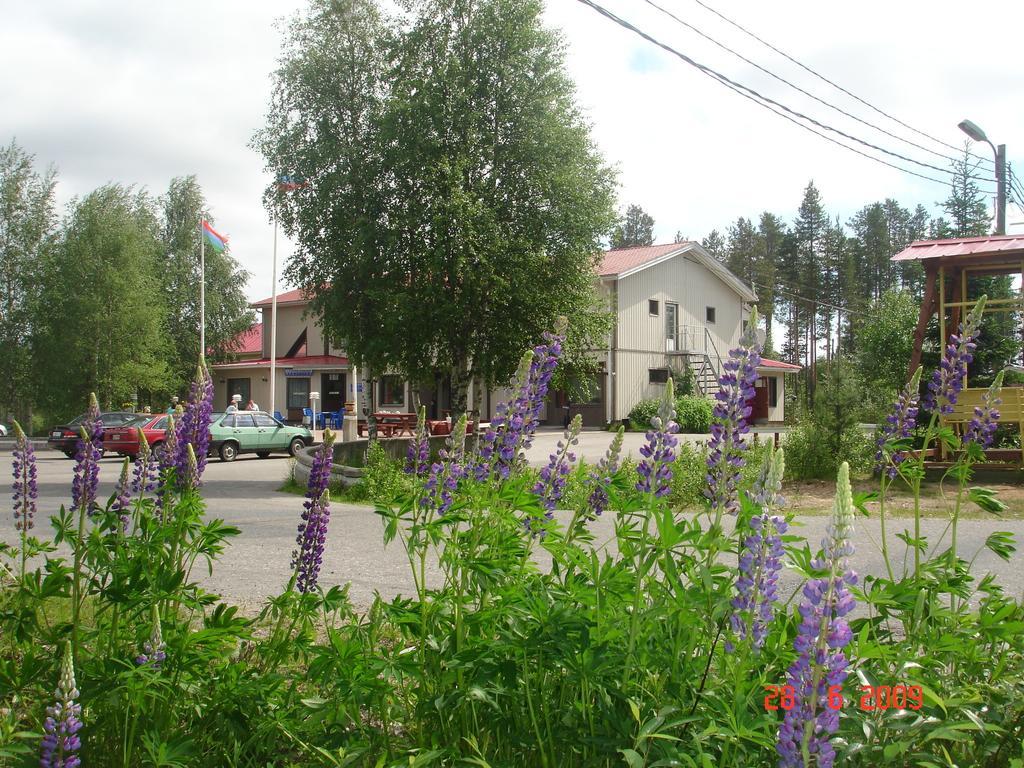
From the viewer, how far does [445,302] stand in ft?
49.5

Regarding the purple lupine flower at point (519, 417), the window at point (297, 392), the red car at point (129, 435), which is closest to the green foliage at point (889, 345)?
the red car at point (129, 435)

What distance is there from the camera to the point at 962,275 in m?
14.2

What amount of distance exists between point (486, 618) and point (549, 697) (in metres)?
0.35

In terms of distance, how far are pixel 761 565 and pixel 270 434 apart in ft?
82.8

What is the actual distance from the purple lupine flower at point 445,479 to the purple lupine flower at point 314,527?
50cm

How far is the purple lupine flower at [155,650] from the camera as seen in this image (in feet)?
8.00

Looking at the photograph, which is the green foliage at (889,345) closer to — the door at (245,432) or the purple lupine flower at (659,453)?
the door at (245,432)

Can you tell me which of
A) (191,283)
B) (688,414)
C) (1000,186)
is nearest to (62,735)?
(1000,186)

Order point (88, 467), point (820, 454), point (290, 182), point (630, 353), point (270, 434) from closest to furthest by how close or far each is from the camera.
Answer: point (88, 467)
point (820, 454)
point (290, 182)
point (270, 434)
point (630, 353)

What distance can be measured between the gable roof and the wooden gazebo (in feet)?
76.6

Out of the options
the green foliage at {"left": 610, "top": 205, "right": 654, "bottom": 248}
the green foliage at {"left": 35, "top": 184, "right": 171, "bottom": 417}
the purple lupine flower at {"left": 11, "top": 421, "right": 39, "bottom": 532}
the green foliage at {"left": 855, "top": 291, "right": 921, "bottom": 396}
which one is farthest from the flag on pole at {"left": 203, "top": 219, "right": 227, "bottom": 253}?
the green foliage at {"left": 610, "top": 205, "right": 654, "bottom": 248}

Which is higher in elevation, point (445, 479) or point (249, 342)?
point (249, 342)

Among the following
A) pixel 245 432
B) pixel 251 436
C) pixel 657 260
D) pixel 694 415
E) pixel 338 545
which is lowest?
pixel 338 545

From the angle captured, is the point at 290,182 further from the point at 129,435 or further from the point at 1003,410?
the point at 1003,410
